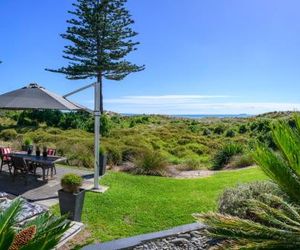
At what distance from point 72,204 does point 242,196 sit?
8.75ft

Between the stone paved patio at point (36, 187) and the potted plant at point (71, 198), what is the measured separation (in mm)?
1045

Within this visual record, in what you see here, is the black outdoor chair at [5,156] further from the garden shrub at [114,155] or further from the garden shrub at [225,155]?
the garden shrub at [225,155]

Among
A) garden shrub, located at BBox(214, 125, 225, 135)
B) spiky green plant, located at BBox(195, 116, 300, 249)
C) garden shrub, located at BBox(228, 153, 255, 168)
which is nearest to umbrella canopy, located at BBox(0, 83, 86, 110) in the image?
spiky green plant, located at BBox(195, 116, 300, 249)

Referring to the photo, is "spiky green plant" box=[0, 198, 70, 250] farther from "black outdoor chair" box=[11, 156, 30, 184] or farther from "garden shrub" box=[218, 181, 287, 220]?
"black outdoor chair" box=[11, 156, 30, 184]

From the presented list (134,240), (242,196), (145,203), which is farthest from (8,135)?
(134,240)

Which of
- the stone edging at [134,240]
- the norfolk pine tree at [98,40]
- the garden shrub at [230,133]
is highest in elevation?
the norfolk pine tree at [98,40]

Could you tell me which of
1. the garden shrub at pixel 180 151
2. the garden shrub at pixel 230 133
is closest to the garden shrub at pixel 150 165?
the garden shrub at pixel 180 151

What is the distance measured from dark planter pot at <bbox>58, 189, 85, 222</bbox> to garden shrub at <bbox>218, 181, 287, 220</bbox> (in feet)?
7.36

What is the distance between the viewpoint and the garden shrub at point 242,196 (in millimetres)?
5699

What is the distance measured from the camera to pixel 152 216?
22.6 ft

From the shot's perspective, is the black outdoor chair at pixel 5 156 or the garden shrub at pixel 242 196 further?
the black outdoor chair at pixel 5 156

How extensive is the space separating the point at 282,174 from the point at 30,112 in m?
22.3

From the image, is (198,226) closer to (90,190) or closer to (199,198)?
(199,198)

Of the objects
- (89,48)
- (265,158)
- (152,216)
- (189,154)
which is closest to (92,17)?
(89,48)
